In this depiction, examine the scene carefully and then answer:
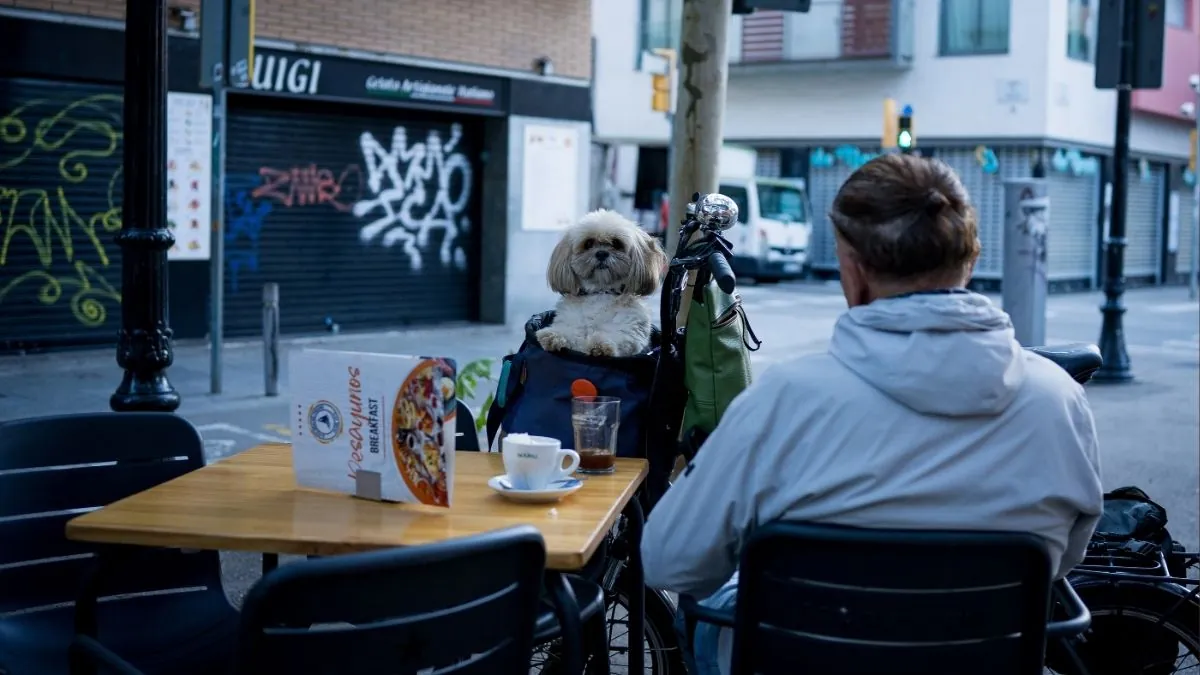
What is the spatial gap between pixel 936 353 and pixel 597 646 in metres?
1.83

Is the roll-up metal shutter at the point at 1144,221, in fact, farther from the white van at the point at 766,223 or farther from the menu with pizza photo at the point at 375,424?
the menu with pizza photo at the point at 375,424

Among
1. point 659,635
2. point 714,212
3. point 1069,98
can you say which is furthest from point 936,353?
point 1069,98

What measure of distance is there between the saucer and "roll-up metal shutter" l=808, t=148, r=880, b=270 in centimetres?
2903

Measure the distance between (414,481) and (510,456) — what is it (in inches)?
10.8

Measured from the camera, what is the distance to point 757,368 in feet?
46.9

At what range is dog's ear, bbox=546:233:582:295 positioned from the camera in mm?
4430

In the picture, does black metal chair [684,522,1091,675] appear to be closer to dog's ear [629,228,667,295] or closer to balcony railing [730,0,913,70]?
dog's ear [629,228,667,295]

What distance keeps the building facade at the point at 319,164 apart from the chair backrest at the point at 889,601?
9.70m

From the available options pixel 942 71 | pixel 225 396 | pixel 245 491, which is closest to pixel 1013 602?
pixel 245 491

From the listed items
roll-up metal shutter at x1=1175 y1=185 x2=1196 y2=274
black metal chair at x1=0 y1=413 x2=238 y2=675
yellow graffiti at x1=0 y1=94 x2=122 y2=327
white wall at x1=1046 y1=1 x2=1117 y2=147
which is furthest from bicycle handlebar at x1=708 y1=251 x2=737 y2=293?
roll-up metal shutter at x1=1175 y1=185 x2=1196 y2=274

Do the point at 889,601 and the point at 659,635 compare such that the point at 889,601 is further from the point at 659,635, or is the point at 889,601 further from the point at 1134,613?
the point at 659,635

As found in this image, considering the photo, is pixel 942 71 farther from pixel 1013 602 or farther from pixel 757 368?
pixel 1013 602

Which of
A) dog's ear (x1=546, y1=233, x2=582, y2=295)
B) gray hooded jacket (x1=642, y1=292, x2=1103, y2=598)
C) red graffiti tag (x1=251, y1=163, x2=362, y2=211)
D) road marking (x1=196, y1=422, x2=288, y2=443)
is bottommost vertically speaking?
road marking (x1=196, y1=422, x2=288, y2=443)

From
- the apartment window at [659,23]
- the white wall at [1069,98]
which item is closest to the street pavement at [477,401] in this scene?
the white wall at [1069,98]
